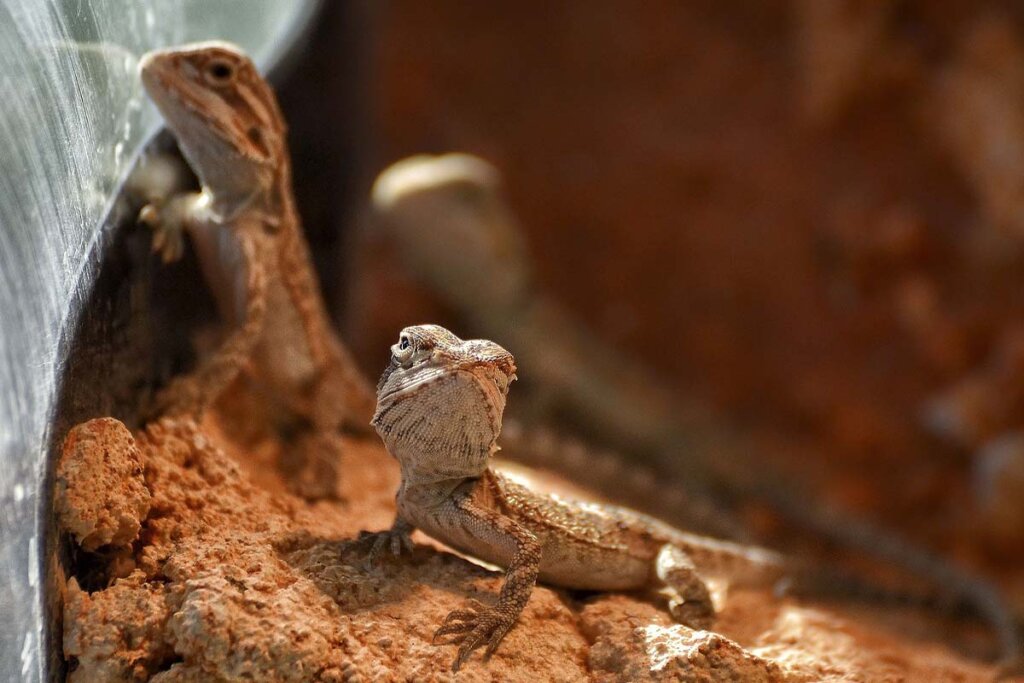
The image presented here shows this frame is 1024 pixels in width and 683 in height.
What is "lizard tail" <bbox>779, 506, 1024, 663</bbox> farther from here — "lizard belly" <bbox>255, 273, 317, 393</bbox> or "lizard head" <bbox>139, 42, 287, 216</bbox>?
"lizard head" <bbox>139, 42, 287, 216</bbox>

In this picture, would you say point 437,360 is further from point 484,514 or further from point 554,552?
point 554,552

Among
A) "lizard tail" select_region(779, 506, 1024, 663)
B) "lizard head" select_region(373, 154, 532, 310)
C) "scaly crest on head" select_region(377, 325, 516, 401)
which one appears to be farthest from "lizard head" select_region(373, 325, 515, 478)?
"lizard head" select_region(373, 154, 532, 310)

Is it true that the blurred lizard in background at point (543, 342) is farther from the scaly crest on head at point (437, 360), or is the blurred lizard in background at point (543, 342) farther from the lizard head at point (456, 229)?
the scaly crest on head at point (437, 360)

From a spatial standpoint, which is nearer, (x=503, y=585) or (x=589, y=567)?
(x=503, y=585)

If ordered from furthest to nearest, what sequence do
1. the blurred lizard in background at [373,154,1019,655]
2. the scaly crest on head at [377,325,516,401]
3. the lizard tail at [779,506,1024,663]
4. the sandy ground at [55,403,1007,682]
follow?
the blurred lizard in background at [373,154,1019,655] → the lizard tail at [779,506,1024,663] → the scaly crest on head at [377,325,516,401] → the sandy ground at [55,403,1007,682]

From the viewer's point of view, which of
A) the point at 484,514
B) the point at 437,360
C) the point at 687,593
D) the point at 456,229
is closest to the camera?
the point at 437,360

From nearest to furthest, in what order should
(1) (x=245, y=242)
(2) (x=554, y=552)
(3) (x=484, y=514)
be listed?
(3) (x=484, y=514)
(2) (x=554, y=552)
(1) (x=245, y=242)

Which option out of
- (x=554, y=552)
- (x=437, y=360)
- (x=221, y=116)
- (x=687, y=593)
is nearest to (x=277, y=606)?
(x=437, y=360)
